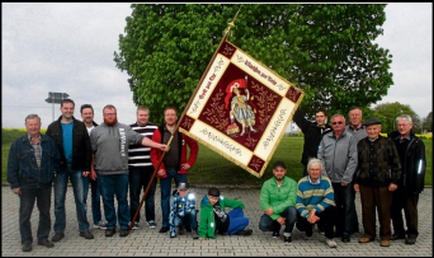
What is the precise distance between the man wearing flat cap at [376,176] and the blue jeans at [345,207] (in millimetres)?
159

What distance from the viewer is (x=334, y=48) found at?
10867 millimetres

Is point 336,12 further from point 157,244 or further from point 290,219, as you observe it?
point 157,244

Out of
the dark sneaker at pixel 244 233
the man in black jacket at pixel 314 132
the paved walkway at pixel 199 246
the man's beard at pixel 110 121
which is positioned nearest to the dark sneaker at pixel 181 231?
the paved walkway at pixel 199 246

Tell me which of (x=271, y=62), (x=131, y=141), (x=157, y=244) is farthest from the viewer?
(x=271, y=62)

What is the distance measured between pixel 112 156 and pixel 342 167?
141 inches

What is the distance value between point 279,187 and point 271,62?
455 centimetres

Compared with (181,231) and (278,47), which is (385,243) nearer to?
(181,231)

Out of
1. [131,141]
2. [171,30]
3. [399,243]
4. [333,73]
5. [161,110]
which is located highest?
[171,30]

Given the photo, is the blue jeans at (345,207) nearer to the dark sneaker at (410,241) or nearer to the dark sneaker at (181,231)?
the dark sneaker at (410,241)

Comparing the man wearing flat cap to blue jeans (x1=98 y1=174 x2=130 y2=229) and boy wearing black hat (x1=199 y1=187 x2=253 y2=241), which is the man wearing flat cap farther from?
blue jeans (x1=98 y1=174 x2=130 y2=229)

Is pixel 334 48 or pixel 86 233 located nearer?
pixel 86 233

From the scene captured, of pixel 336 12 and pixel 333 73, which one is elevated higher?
pixel 336 12

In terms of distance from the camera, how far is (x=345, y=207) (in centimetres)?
608

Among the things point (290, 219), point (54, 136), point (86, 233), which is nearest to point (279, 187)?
point (290, 219)
